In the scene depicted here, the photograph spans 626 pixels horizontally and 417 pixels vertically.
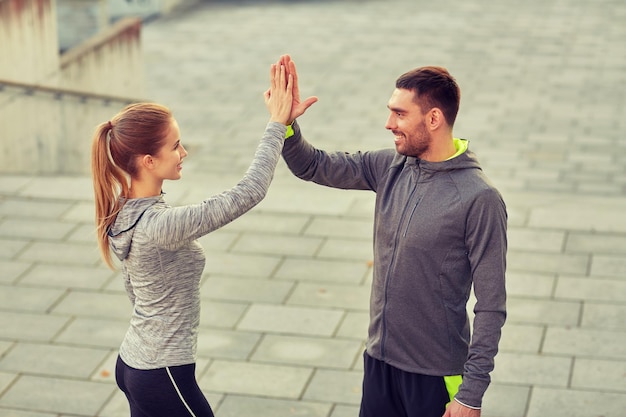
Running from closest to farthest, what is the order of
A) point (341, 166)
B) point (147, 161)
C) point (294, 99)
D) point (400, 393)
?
point (147, 161), point (294, 99), point (400, 393), point (341, 166)

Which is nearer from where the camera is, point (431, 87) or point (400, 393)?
point (431, 87)

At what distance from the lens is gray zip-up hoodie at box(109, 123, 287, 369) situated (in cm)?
378

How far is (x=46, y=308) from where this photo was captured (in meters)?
7.45

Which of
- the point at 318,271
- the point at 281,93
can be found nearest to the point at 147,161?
the point at 281,93

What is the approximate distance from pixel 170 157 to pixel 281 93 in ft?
1.56

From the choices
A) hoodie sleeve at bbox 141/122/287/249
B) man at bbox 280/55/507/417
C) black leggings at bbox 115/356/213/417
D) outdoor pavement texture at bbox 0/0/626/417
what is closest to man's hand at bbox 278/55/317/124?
man at bbox 280/55/507/417

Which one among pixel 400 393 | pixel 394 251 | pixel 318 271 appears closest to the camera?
pixel 394 251

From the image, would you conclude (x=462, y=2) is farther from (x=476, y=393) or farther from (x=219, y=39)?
(x=476, y=393)

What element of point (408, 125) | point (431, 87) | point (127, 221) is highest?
point (431, 87)

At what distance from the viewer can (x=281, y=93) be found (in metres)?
3.92

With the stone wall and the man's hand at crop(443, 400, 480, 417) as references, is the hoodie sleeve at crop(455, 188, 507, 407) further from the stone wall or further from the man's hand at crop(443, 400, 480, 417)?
the stone wall

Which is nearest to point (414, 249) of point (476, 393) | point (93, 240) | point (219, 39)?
point (476, 393)

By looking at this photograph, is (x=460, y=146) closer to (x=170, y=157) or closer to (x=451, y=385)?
A: (x=451, y=385)

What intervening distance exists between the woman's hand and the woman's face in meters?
0.36
